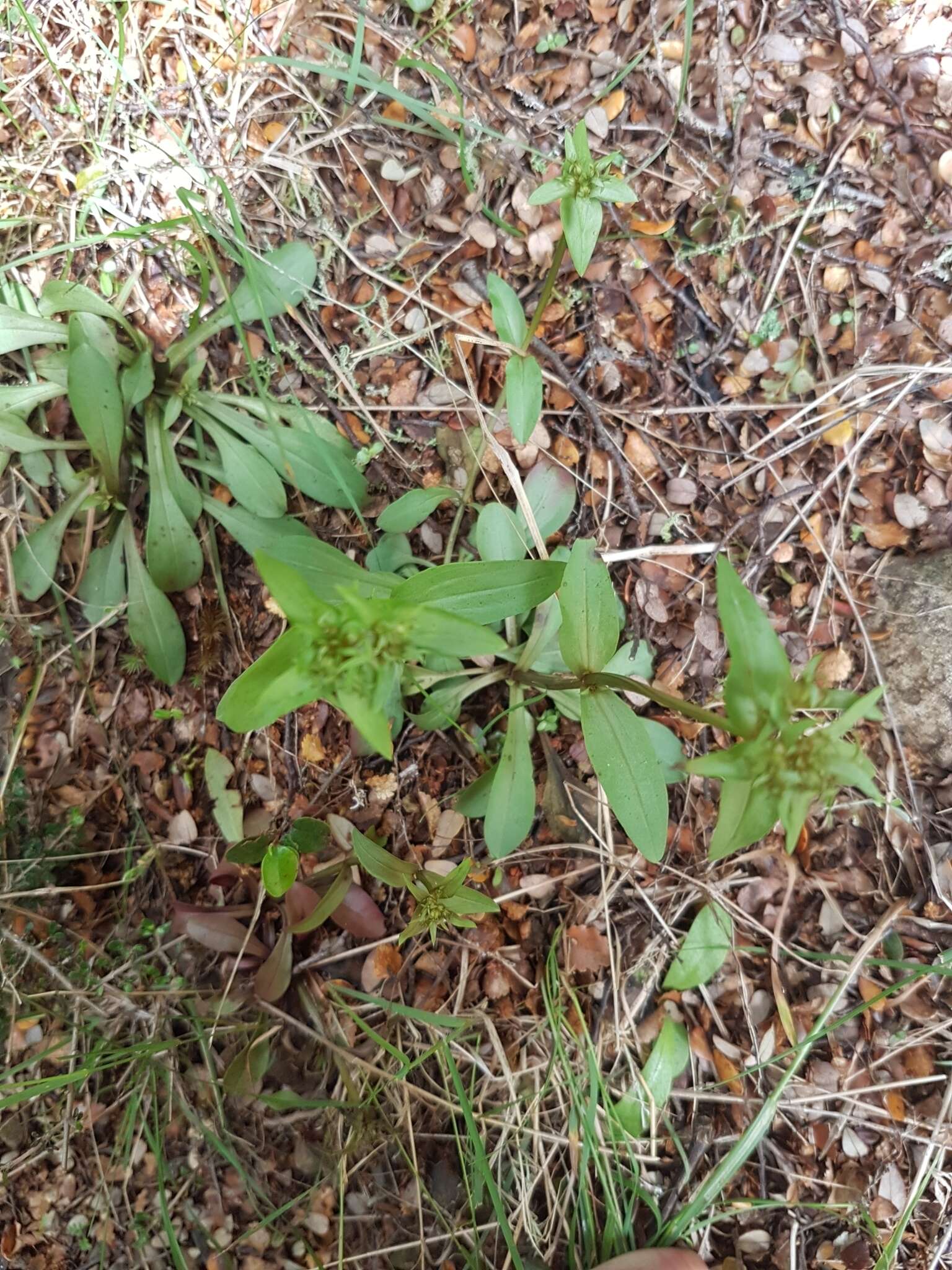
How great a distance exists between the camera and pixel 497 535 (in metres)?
2.63

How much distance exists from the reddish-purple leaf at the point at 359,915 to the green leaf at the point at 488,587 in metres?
1.13

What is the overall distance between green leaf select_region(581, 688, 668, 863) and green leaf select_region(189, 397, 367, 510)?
3.62 ft

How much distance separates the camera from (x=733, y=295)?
293cm

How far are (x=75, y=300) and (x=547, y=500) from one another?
1673 millimetres

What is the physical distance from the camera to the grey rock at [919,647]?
2781 mm

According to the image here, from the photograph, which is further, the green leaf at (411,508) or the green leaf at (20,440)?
the green leaf at (20,440)

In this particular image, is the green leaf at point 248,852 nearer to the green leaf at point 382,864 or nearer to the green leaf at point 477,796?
the green leaf at point 382,864

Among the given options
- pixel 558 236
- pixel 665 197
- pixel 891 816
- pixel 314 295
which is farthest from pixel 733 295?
pixel 891 816

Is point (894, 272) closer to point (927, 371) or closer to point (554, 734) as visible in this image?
point (927, 371)

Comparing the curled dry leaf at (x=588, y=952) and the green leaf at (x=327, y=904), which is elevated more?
the green leaf at (x=327, y=904)

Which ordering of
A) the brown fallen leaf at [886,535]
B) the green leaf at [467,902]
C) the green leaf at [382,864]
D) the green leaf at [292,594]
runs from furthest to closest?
the brown fallen leaf at [886,535], the green leaf at [382,864], the green leaf at [467,902], the green leaf at [292,594]

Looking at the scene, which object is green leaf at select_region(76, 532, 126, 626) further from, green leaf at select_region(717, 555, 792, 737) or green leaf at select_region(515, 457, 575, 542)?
green leaf at select_region(717, 555, 792, 737)

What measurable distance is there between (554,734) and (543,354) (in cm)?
130

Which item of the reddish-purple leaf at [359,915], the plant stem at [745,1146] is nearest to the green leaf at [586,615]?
the reddish-purple leaf at [359,915]
